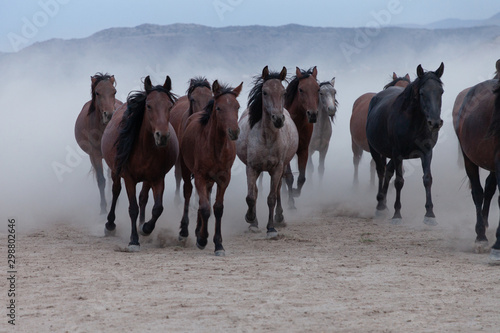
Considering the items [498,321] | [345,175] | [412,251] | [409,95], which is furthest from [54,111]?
[498,321]

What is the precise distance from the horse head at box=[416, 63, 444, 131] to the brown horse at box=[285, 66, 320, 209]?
154 centimetres

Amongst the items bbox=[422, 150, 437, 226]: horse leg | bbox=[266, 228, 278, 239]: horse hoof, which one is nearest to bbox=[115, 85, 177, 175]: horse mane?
bbox=[266, 228, 278, 239]: horse hoof

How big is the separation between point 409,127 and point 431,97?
1.28 m

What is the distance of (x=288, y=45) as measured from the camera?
70.9 meters

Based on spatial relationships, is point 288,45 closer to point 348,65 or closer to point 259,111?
point 348,65

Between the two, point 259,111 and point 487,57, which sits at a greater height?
point 487,57

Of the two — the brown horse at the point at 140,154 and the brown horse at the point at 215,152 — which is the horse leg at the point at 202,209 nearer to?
the brown horse at the point at 215,152

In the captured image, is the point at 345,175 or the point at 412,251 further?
the point at 345,175

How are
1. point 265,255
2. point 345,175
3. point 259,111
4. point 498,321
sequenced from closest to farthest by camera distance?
point 498,321
point 265,255
point 259,111
point 345,175

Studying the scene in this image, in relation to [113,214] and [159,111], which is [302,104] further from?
[159,111]

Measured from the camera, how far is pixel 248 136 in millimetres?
9391

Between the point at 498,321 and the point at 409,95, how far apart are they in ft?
18.5

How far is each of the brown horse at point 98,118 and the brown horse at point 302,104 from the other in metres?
2.74

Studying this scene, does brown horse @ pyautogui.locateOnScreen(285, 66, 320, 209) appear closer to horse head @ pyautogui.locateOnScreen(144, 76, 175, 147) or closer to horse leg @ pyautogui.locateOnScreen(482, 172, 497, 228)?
horse leg @ pyautogui.locateOnScreen(482, 172, 497, 228)
